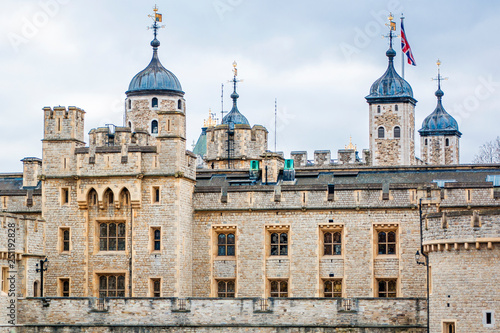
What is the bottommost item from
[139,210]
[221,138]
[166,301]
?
[166,301]

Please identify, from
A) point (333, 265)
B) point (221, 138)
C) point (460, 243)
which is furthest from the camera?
point (221, 138)

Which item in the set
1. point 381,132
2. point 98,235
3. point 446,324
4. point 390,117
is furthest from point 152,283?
point 390,117

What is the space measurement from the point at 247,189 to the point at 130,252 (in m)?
6.15

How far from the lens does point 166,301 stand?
177 ft

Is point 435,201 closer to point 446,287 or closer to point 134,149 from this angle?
point 446,287

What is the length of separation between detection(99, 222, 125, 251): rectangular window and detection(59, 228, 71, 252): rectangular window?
1.48 meters

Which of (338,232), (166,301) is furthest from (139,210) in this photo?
(338,232)

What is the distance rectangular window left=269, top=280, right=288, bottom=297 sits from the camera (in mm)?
58344

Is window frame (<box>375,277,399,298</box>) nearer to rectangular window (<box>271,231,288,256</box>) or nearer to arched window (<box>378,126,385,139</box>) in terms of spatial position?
rectangular window (<box>271,231,288,256</box>)

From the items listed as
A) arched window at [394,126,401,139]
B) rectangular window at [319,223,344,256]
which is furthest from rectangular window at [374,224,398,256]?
arched window at [394,126,401,139]

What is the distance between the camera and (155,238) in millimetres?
57719

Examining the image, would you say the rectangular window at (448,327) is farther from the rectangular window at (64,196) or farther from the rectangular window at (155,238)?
the rectangular window at (64,196)

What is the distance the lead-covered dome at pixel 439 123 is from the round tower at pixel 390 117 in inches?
872

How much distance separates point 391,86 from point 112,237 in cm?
4154
